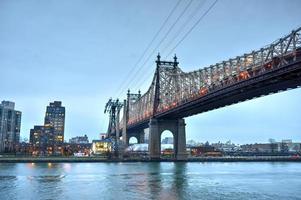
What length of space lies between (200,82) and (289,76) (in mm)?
37396

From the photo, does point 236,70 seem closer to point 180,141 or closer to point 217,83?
point 217,83

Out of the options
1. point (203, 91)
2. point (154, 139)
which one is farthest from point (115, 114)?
point (203, 91)

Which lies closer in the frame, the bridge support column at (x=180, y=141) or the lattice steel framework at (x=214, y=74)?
the lattice steel framework at (x=214, y=74)

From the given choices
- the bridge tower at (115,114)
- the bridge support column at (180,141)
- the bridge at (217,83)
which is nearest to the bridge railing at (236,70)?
the bridge at (217,83)

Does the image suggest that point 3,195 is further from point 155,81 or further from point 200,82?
point 155,81

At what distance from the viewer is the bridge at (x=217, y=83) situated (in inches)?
2295

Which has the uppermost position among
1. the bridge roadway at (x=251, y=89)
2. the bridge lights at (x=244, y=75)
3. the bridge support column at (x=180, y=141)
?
the bridge lights at (x=244, y=75)

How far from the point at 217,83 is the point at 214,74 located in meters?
5.32

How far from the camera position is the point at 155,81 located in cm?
12550

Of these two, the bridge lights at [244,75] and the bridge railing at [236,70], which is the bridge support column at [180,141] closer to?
the bridge railing at [236,70]

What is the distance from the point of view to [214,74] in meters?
85.8

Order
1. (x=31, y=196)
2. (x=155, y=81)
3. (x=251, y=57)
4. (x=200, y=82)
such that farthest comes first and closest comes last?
(x=155, y=81), (x=200, y=82), (x=251, y=57), (x=31, y=196)

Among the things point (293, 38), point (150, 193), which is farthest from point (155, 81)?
point (150, 193)

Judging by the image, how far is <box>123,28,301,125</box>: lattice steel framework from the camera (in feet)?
194
